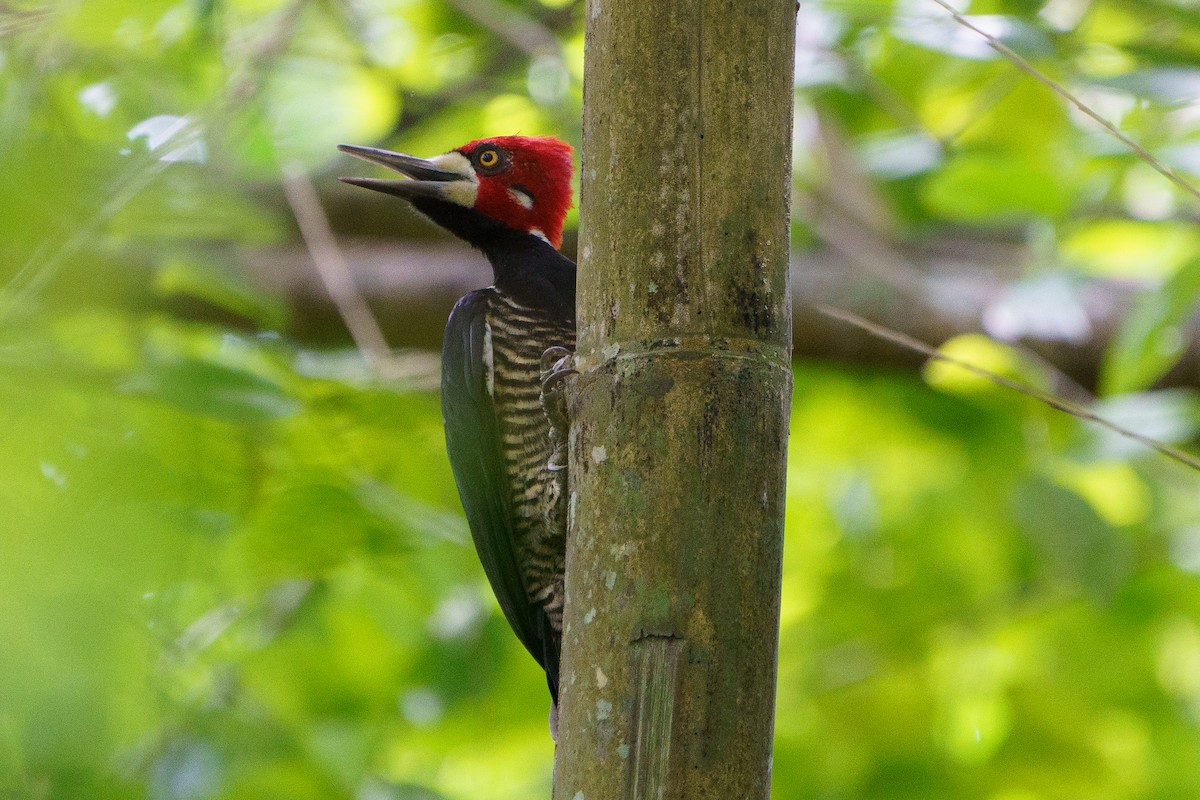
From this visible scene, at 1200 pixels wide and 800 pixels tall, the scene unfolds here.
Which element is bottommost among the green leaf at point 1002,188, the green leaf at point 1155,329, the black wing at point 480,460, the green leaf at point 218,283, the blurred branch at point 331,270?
the black wing at point 480,460

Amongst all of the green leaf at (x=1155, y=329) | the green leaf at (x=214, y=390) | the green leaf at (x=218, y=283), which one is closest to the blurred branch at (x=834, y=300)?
the green leaf at (x=1155, y=329)

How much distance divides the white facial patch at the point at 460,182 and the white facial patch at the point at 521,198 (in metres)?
0.10

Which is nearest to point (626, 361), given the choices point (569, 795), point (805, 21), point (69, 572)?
point (569, 795)

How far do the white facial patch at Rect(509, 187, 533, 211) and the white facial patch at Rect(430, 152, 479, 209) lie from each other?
10 centimetres

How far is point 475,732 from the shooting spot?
4613 mm

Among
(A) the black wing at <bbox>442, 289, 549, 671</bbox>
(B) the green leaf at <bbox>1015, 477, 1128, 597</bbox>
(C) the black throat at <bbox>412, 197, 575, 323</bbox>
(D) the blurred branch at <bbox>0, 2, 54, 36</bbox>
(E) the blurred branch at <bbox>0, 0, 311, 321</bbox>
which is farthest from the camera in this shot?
(B) the green leaf at <bbox>1015, 477, 1128, 597</bbox>

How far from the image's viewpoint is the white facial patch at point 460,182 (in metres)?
3.60

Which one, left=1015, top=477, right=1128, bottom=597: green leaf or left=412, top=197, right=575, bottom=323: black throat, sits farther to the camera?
left=1015, top=477, right=1128, bottom=597: green leaf

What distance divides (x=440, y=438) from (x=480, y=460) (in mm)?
569

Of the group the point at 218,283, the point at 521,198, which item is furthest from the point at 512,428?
the point at 218,283

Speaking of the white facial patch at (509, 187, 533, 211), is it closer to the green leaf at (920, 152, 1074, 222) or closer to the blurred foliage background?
the blurred foliage background

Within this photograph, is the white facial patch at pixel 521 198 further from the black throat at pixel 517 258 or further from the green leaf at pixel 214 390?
the green leaf at pixel 214 390

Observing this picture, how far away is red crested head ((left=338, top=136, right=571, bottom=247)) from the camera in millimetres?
3605

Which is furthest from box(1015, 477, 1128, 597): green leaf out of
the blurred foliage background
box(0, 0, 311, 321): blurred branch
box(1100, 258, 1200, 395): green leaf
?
box(0, 0, 311, 321): blurred branch
